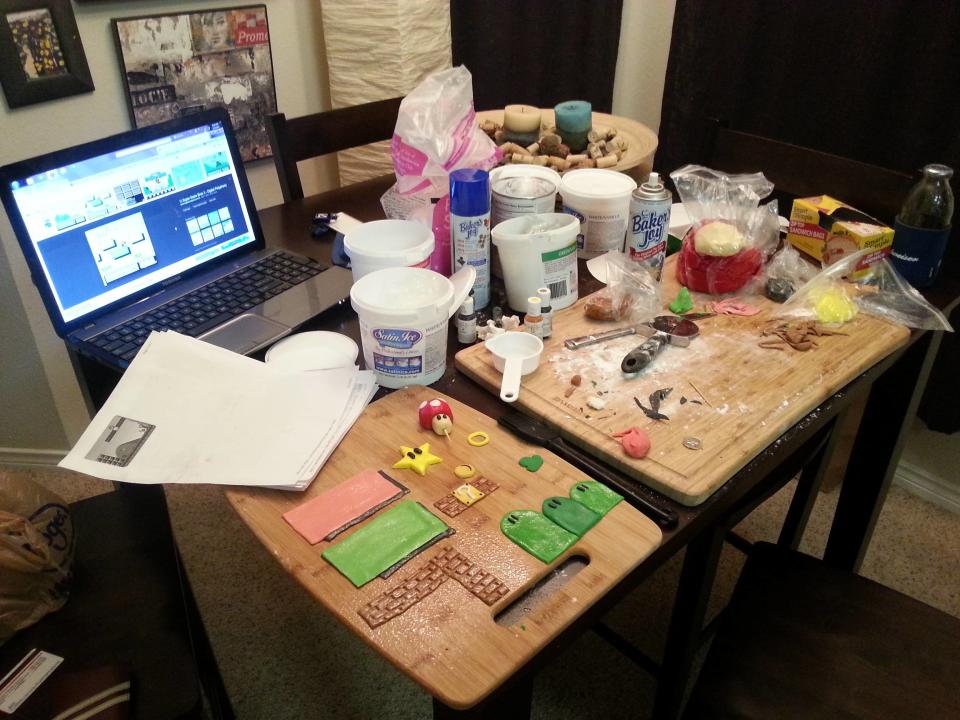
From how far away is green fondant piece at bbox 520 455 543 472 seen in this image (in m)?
0.80

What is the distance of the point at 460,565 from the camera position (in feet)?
2.28

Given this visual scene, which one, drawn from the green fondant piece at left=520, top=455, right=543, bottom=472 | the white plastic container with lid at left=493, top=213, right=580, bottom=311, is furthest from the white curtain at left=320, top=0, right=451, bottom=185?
the green fondant piece at left=520, top=455, right=543, bottom=472

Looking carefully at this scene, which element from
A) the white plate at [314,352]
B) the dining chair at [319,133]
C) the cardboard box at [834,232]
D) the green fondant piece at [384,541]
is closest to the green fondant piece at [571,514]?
the green fondant piece at [384,541]

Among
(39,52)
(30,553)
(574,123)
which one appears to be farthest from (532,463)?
(39,52)

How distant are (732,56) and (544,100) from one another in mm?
570

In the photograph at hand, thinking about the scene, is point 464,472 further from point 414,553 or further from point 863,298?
point 863,298

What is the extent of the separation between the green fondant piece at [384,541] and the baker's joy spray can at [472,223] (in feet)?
1.35

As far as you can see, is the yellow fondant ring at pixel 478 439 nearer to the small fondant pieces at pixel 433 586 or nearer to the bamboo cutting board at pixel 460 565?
the bamboo cutting board at pixel 460 565

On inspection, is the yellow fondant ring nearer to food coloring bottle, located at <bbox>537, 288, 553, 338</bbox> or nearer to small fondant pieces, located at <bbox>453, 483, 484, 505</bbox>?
small fondant pieces, located at <bbox>453, 483, 484, 505</bbox>

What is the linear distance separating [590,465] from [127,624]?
0.63m

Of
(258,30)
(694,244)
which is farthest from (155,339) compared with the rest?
(258,30)

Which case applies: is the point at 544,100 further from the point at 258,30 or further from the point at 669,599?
the point at 669,599

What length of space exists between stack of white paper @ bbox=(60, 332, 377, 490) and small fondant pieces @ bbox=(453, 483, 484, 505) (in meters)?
0.16

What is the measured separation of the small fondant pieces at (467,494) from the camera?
0.76m
